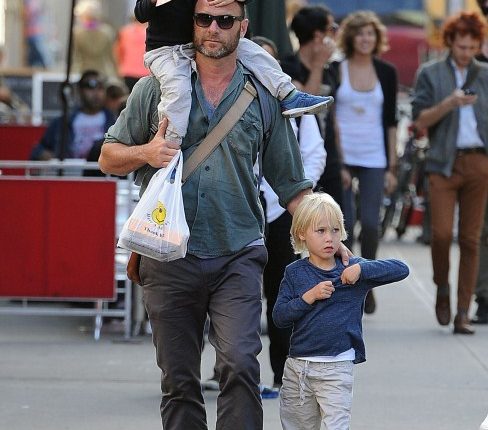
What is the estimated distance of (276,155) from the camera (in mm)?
5594

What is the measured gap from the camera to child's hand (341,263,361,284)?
5.45 metres

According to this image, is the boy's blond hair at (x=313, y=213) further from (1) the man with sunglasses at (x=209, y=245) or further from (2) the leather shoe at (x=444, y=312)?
(2) the leather shoe at (x=444, y=312)

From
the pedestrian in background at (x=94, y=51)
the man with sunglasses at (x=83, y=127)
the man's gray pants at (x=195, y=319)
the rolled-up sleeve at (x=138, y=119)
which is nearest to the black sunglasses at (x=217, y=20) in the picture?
the rolled-up sleeve at (x=138, y=119)

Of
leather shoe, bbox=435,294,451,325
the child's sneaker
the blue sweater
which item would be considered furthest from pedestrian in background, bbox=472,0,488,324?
the child's sneaker

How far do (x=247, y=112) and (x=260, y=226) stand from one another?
45cm

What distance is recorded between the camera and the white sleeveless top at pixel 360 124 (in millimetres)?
10266

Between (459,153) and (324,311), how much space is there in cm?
449

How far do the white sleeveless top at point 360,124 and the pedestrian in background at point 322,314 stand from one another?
473 centimetres

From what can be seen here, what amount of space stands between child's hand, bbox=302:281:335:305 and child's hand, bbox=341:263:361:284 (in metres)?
0.06

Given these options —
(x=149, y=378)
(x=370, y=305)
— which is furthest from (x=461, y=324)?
(x=149, y=378)

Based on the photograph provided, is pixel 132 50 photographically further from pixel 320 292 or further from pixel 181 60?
pixel 320 292

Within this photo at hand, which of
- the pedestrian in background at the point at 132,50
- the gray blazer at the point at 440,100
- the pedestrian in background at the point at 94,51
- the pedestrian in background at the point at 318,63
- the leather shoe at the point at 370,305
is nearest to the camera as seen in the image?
the pedestrian in background at the point at 318,63

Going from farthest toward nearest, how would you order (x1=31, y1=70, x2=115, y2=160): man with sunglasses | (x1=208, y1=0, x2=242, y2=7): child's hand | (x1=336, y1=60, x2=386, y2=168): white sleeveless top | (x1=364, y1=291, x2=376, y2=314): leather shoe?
(x1=31, y1=70, x2=115, y2=160): man with sunglasses
(x1=364, y1=291, x2=376, y2=314): leather shoe
(x1=336, y1=60, x2=386, y2=168): white sleeveless top
(x1=208, y1=0, x2=242, y2=7): child's hand

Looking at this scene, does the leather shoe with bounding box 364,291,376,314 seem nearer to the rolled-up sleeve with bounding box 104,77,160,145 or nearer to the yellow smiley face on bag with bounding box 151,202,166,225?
the rolled-up sleeve with bounding box 104,77,160,145
